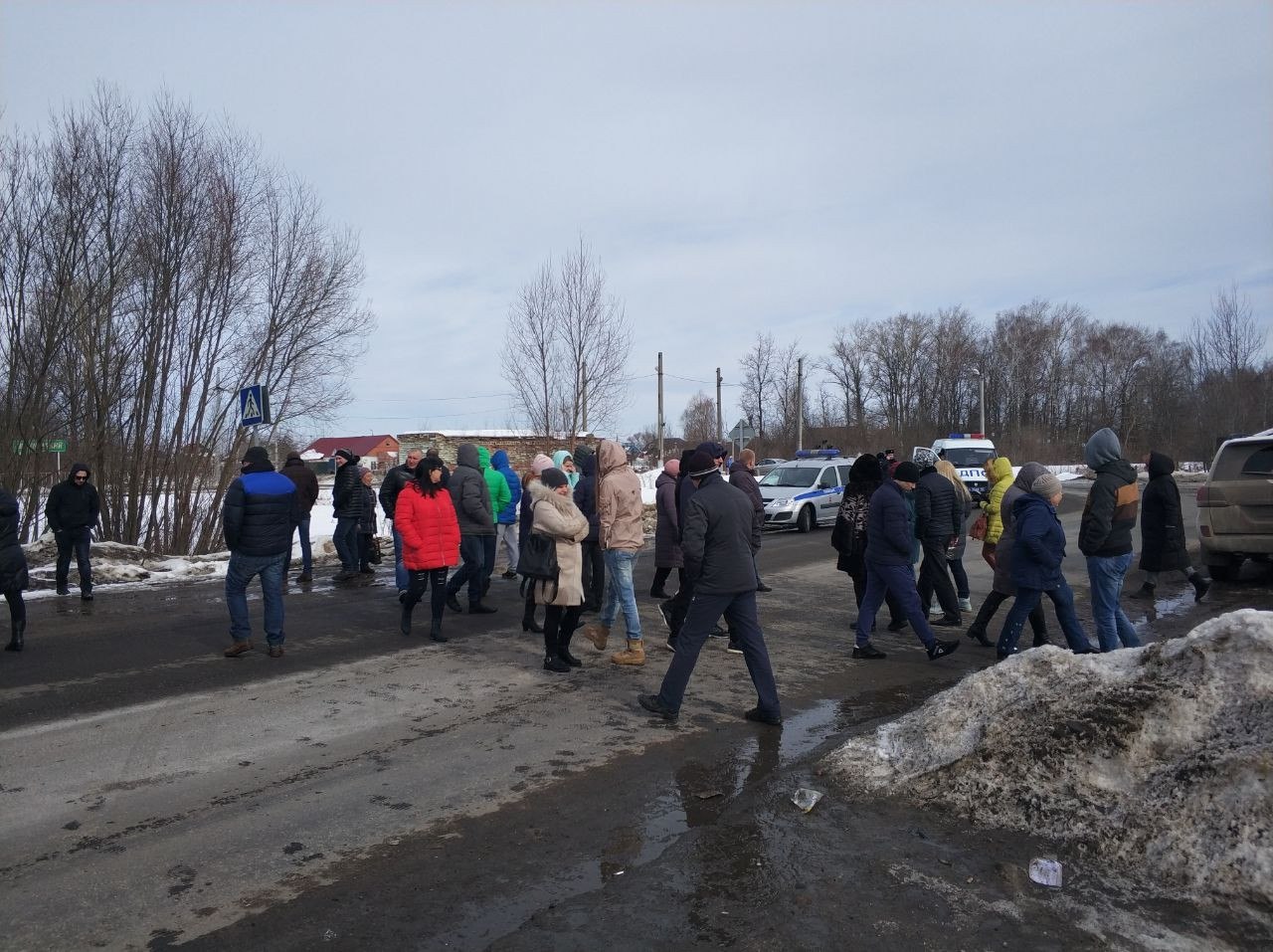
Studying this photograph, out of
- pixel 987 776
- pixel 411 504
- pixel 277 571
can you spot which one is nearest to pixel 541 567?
pixel 411 504

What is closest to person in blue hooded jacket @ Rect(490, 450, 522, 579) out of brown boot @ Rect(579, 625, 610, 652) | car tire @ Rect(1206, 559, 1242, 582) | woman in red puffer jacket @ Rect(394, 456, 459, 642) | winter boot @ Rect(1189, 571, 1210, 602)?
woman in red puffer jacket @ Rect(394, 456, 459, 642)

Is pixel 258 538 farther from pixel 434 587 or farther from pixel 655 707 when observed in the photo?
pixel 655 707

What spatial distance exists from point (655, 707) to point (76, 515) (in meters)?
8.78

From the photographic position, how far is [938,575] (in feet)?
31.9

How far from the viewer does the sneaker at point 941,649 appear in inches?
316

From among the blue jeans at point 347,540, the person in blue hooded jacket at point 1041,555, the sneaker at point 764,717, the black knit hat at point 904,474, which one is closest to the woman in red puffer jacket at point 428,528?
the sneaker at point 764,717

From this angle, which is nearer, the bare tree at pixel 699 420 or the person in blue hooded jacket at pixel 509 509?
the person in blue hooded jacket at pixel 509 509

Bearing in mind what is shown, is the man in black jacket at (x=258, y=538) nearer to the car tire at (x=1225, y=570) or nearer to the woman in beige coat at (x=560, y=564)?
the woman in beige coat at (x=560, y=564)

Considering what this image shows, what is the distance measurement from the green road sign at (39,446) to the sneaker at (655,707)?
15370 millimetres

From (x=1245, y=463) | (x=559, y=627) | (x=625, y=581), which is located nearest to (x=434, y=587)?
(x=559, y=627)

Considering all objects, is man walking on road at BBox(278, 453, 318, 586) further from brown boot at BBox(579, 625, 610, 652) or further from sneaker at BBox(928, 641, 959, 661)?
sneaker at BBox(928, 641, 959, 661)

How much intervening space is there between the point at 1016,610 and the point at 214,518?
16.6 meters

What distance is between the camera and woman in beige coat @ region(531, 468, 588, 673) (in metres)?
7.81

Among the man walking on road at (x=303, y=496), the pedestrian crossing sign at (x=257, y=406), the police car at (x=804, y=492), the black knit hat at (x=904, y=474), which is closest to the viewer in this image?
the black knit hat at (x=904, y=474)
